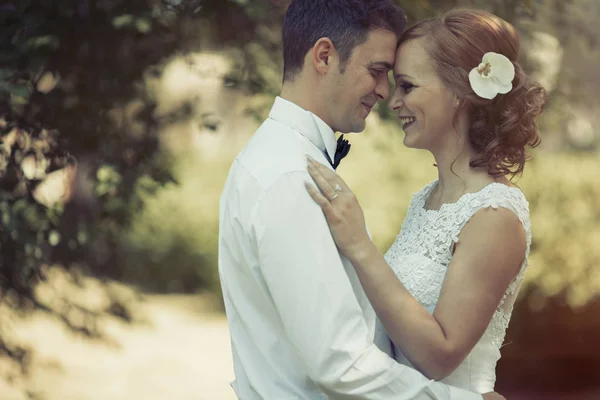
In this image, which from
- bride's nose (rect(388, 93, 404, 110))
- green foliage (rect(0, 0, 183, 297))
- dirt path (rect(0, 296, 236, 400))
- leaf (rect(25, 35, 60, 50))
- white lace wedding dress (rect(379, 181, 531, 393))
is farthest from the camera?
dirt path (rect(0, 296, 236, 400))

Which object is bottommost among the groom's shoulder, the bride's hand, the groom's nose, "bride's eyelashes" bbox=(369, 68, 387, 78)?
the bride's hand

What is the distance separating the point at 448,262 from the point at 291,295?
76 centimetres

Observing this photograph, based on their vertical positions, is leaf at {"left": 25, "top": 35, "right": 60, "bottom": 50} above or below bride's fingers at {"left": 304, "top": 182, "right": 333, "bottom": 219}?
above

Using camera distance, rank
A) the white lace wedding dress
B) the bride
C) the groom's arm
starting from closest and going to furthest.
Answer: the groom's arm
the bride
the white lace wedding dress

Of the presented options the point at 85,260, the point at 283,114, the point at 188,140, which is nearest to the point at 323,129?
the point at 283,114

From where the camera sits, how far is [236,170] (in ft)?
6.73

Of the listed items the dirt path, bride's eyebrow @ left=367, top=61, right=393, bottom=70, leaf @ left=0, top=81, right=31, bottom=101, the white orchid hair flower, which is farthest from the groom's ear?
the dirt path

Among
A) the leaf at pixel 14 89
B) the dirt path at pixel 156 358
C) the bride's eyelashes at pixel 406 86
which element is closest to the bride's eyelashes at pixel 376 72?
the bride's eyelashes at pixel 406 86

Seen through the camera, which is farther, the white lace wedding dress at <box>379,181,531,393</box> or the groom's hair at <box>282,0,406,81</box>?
the white lace wedding dress at <box>379,181,531,393</box>

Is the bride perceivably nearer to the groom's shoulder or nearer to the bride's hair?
the bride's hair

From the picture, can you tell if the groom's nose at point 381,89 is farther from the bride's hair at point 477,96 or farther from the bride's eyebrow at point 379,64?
the bride's hair at point 477,96

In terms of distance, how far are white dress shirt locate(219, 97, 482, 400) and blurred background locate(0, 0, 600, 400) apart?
198 cm

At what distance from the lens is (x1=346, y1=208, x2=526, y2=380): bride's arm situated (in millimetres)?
2113

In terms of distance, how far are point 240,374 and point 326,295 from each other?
1.30 feet
